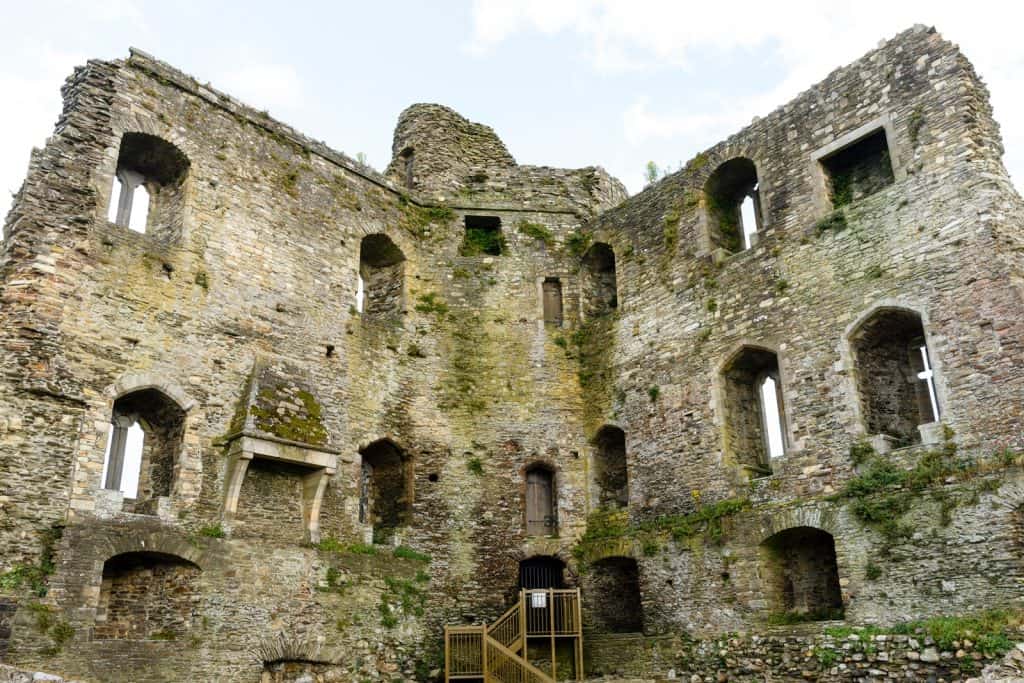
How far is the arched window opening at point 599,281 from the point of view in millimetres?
19906

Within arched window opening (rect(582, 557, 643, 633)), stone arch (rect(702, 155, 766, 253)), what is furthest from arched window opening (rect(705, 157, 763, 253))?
arched window opening (rect(582, 557, 643, 633))

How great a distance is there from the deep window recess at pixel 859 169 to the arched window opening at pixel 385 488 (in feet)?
29.6

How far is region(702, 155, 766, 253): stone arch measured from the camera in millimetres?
17562

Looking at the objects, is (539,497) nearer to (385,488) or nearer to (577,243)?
(385,488)

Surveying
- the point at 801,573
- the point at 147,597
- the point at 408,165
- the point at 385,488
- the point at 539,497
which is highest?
the point at 408,165

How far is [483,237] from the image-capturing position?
20.3 m

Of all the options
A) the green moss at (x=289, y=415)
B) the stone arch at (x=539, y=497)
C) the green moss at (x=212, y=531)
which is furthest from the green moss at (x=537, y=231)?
the green moss at (x=212, y=531)

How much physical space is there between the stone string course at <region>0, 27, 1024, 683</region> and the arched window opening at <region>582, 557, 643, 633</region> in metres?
0.08

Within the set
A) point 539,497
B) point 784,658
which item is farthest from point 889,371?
point 539,497

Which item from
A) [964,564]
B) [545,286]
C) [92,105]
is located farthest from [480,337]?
[964,564]

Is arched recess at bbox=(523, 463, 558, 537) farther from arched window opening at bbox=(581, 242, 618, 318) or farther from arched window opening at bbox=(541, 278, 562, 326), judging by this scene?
arched window opening at bbox=(581, 242, 618, 318)

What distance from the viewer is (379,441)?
17.1m

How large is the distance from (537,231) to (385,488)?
652 cm

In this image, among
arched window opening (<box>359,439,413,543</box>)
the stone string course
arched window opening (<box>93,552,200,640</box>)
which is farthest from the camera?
arched window opening (<box>359,439,413,543</box>)
